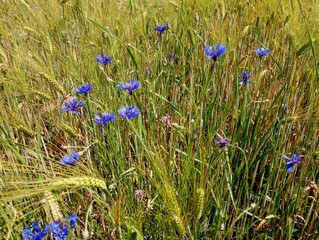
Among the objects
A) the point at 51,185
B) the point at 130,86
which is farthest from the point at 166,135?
the point at 51,185

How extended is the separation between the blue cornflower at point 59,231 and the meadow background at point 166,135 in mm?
32

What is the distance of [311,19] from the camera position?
1.30 m

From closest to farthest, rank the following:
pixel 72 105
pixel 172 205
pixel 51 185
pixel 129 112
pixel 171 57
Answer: pixel 51 185, pixel 172 205, pixel 129 112, pixel 72 105, pixel 171 57

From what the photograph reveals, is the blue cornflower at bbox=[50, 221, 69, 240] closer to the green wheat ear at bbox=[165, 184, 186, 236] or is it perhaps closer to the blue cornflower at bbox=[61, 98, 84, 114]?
the green wheat ear at bbox=[165, 184, 186, 236]

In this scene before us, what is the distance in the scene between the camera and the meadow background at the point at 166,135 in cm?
85

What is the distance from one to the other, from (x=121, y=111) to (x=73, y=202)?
352mm

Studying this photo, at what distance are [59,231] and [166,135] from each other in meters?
0.54

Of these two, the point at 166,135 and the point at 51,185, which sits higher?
the point at 166,135

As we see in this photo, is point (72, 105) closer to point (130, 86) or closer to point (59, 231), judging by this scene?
point (130, 86)

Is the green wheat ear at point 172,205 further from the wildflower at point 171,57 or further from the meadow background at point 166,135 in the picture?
the wildflower at point 171,57

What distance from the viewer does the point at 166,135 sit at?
4.02 feet

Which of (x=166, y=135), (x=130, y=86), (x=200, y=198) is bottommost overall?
(x=200, y=198)

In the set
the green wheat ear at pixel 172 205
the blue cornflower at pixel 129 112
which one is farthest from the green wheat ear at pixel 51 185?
the blue cornflower at pixel 129 112

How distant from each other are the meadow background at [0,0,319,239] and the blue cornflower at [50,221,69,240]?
0.03 meters
